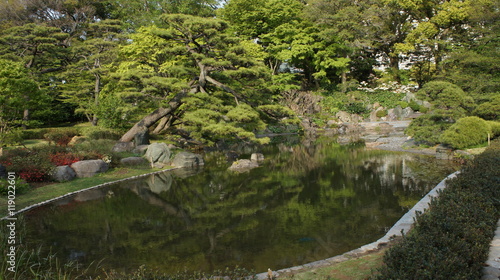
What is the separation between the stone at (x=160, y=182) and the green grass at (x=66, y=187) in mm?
862

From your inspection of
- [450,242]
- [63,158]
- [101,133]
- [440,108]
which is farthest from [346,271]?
[101,133]

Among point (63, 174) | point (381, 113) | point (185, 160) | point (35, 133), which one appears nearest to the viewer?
point (63, 174)

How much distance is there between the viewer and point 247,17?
32.4m

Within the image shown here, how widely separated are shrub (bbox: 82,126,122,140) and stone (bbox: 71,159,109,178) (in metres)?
6.11

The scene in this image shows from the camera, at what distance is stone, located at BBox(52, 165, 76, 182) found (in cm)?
1169

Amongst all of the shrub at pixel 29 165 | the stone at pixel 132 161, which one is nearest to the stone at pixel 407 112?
the stone at pixel 132 161

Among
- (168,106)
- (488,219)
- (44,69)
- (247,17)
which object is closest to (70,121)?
(44,69)

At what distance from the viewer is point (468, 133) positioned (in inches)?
539

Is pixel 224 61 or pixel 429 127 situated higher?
pixel 224 61

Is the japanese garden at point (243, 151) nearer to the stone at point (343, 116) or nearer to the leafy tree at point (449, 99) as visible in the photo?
the leafy tree at point (449, 99)

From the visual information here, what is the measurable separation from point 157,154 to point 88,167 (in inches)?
126

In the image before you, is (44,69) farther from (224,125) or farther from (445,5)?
(445,5)

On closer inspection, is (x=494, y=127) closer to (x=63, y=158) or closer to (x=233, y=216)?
(x=233, y=216)

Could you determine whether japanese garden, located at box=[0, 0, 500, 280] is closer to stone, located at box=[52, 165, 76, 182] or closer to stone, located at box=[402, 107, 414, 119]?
stone, located at box=[52, 165, 76, 182]
